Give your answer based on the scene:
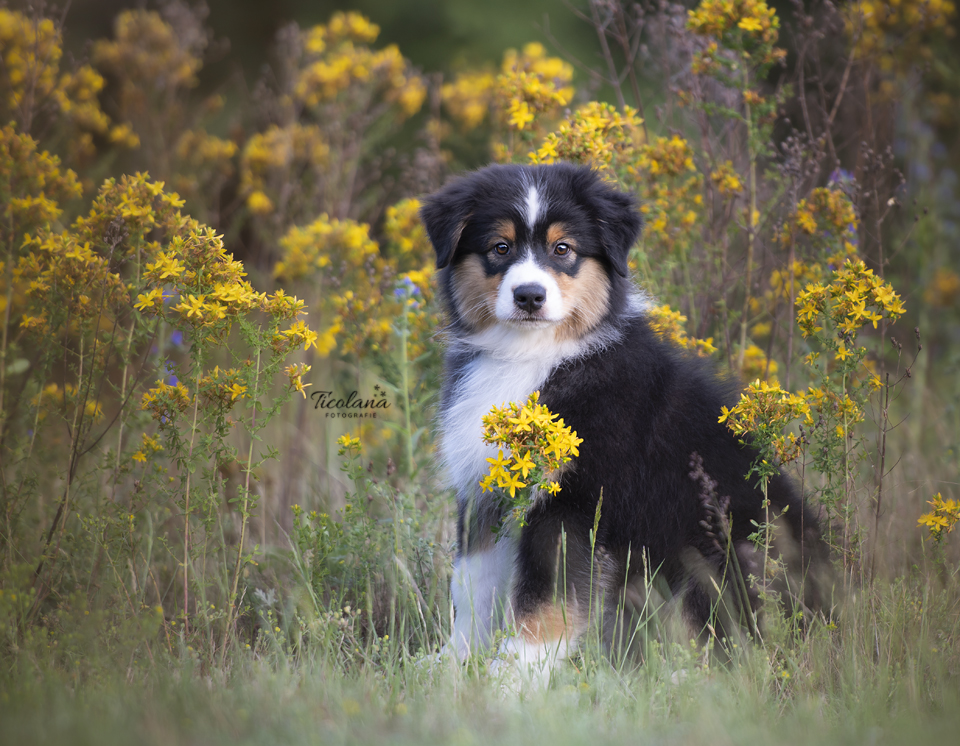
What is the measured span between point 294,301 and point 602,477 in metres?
1.32

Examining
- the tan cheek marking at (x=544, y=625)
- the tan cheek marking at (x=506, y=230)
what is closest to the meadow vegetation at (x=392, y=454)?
the tan cheek marking at (x=544, y=625)

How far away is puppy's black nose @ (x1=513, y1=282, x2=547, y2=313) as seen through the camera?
319cm

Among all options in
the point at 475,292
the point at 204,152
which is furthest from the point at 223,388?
the point at 204,152

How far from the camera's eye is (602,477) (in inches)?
119

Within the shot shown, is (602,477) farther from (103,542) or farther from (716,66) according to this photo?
(716,66)

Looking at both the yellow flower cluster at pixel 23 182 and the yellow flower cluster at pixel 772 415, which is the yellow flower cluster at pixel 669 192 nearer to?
the yellow flower cluster at pixel 772 415

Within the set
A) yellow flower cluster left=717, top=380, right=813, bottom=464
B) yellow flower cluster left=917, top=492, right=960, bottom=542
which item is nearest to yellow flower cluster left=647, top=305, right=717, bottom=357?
yellow flower cluster left=717, top=380, right=813, bottom=464

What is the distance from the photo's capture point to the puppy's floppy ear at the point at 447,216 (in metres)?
3.52

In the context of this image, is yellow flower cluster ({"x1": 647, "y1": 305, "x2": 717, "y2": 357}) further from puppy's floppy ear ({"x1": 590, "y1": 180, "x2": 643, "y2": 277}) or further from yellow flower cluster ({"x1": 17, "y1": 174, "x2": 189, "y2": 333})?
yellow flower cluster ({"x1": 17, "y1": 174, "x2": 189, "y2": 333})

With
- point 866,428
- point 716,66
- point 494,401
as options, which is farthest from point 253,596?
point 866,428

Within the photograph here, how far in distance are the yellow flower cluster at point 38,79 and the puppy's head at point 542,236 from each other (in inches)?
74.6

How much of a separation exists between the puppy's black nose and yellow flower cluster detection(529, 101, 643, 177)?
3.05 feet

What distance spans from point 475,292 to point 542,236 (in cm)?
39

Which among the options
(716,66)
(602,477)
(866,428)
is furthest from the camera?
(866,428)
